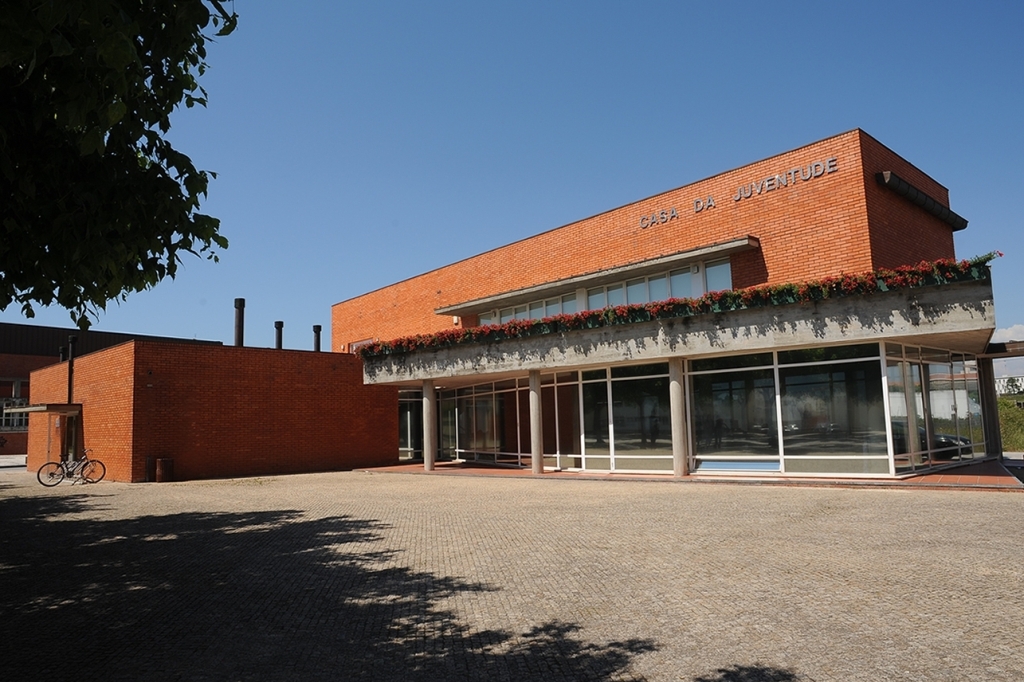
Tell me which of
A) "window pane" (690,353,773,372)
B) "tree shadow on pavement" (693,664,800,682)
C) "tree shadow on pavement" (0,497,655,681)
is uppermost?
"window pane" (690,353,773,372)

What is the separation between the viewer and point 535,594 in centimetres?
662

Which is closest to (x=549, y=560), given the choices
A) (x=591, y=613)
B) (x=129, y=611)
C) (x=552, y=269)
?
(x=591, y=613)

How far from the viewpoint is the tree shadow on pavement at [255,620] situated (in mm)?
4891

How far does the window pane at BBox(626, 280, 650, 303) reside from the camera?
2042 cm

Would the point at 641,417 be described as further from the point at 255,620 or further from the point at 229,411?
the point at 255,620

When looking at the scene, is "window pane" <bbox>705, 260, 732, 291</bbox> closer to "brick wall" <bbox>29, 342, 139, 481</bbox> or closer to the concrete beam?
the concrete beam

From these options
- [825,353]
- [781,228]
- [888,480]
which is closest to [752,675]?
[888,480]

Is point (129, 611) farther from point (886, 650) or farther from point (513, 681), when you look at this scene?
point (886, 650)

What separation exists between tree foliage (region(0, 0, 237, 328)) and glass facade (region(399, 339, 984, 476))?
43.7 ft

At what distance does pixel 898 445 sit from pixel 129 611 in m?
14.8

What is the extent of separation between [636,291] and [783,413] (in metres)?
5.88

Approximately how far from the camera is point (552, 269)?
78.6 feet

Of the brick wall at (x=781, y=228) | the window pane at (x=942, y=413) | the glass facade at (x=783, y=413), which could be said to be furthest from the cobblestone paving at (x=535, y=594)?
the brick wall at (x=781, y=228)

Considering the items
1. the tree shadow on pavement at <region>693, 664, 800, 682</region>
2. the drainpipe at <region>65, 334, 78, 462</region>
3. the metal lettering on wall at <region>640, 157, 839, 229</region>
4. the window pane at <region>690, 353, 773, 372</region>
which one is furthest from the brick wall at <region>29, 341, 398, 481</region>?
the tree shadow on pavement at <region>693, 664, 800, 682</region>
